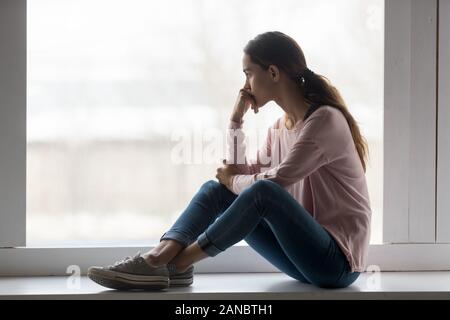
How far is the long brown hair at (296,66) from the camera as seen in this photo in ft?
6.87

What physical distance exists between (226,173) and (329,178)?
0.30 metres

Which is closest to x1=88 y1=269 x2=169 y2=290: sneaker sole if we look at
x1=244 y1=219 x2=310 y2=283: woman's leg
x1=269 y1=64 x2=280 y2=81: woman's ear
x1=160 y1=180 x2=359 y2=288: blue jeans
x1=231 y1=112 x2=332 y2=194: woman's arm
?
x1=160 y1=180 x2=359 y2=288: blue jeans

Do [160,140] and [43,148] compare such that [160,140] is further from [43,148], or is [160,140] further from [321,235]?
[321,235]

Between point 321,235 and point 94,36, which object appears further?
point 94,36

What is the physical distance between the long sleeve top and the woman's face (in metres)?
0.12

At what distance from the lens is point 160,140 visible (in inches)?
91.0

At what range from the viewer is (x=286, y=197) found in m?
1.93

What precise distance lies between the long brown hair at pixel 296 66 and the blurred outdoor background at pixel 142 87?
186mm

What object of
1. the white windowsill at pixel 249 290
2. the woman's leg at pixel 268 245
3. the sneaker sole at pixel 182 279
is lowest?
the white windowsill at pixel 249 290

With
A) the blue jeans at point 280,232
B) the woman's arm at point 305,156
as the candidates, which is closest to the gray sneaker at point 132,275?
the blue jeans at point 280,232

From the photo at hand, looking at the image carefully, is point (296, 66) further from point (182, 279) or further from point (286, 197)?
point (182, 279)

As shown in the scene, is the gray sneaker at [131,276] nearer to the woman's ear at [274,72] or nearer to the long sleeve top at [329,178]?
the long sleeve top at [329,178]

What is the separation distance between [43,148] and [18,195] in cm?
16

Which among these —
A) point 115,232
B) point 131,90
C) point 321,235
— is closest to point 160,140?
point 131,90
